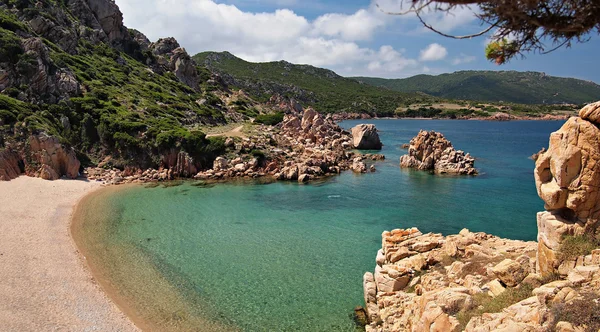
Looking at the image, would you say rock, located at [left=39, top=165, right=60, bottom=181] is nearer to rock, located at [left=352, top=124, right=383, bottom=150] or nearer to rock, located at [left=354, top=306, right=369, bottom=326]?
rock, located at [left=354, top=306, right=369, bottom=326]

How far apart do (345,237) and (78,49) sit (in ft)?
233

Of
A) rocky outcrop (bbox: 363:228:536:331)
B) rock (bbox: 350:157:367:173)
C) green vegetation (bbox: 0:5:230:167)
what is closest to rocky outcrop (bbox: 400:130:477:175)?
rock (bbox: 350:157:367:173)

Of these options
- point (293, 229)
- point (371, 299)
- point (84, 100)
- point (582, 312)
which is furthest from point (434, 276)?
point (84, 100)

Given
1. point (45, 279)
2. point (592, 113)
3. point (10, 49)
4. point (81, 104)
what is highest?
point (10, 49)

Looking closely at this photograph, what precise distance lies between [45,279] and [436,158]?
47.6 metres

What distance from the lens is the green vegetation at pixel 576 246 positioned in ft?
35.2

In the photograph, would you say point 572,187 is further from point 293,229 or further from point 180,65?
point 180,65

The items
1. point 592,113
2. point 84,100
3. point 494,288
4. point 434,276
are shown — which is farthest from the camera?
point 84,100

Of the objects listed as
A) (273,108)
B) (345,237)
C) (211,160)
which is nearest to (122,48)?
(273,108)

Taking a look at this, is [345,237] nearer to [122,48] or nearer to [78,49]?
[78,49]

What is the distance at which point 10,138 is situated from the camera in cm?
3869

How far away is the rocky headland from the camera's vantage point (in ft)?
29.3

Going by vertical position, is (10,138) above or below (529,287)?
above

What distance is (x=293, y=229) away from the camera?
91.3 feet
